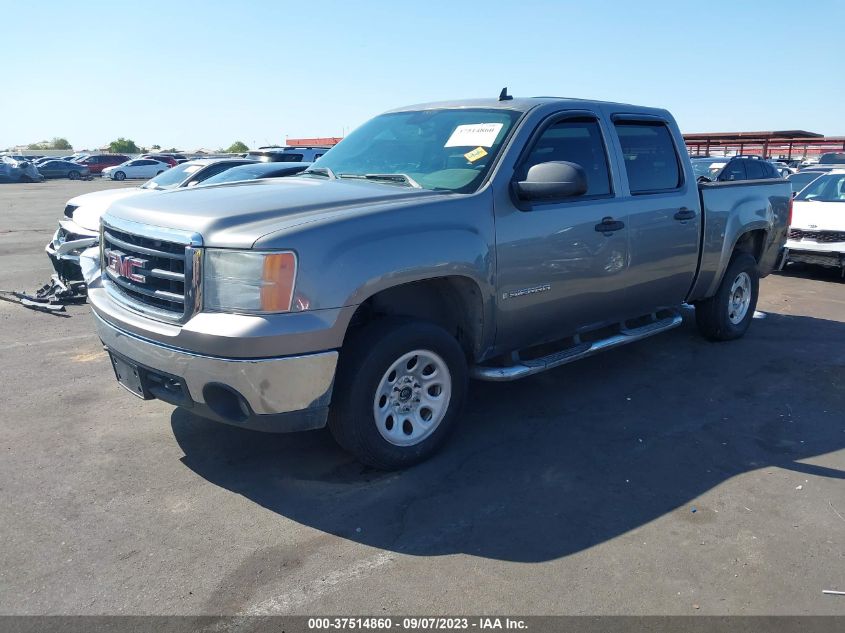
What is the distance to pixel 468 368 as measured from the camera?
4398mm

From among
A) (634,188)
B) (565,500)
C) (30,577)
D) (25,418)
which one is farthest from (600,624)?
(25,418)

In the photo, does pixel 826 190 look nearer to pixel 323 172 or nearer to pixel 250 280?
pixel 323 172

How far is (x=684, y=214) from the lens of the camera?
5656mm

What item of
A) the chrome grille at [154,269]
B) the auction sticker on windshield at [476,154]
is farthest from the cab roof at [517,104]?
the chrome grille at [154,269]

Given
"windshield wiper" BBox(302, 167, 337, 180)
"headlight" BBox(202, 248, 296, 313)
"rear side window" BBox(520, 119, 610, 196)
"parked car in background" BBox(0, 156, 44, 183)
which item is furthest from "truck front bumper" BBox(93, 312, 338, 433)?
"parked car in background" BBox(0, 156, 44, 183)

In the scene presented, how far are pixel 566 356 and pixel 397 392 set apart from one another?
4.52 ft

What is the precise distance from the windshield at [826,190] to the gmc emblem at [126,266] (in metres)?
10.8

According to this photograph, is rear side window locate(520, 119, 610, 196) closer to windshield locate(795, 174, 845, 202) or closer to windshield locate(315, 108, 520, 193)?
windshield locate(315, 108, 520, 193)

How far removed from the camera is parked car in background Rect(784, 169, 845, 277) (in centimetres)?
1041

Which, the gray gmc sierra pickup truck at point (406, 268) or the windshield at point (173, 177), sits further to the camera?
the windshield at point (173, 177)

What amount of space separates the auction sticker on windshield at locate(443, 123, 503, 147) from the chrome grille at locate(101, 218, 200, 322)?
1940 mm

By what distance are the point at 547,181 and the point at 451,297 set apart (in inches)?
35.2

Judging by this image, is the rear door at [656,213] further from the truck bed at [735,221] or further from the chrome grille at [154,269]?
the chrome grille at [154,269]

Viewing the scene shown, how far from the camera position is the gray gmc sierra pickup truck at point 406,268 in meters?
3.43
